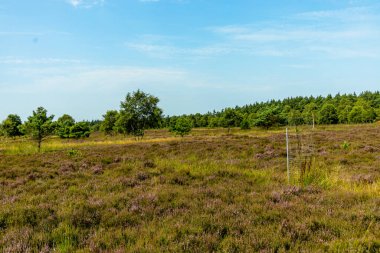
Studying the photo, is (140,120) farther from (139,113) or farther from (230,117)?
(230,117)

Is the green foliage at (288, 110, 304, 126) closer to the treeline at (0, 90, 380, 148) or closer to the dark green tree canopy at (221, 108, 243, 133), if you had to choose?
the treeline at (0, 90, 380, 148)

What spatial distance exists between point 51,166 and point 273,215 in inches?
477

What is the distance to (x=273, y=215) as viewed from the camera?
583 centimetres

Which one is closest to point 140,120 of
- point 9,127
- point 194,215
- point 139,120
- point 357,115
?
point 139,120

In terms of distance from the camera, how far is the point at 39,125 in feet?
84.5

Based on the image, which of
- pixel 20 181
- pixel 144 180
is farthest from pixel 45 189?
pixel 144 180

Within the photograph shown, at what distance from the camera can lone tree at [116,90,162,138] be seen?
45719 millimetres

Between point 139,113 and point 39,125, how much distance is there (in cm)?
2124

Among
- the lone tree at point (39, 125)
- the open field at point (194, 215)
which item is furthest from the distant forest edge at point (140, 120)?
the open field at point (194, 215)

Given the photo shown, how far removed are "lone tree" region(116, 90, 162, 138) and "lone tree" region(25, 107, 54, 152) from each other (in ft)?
60.5

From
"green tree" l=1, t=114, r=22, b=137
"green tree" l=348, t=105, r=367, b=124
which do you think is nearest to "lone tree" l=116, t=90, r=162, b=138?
"green tree" l=1, t=114, r=22, b=137

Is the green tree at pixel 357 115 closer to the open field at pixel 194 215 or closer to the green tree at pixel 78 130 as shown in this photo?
the green tree at pixel 78 130

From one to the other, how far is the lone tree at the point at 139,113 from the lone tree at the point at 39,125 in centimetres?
1844

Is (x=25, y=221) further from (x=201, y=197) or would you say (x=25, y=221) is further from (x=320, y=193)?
(x=320, y=193)
